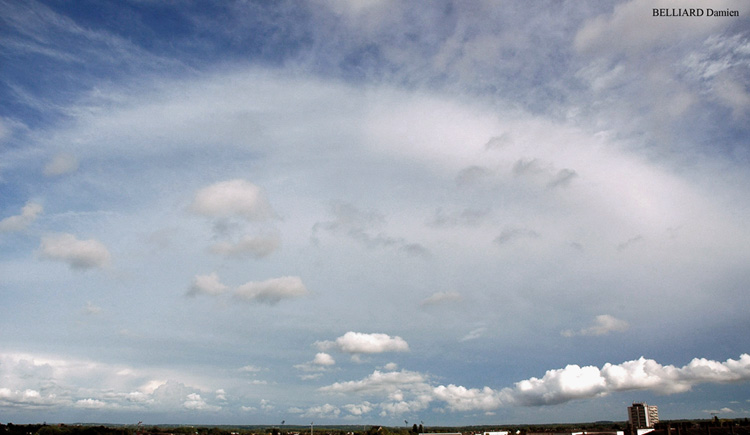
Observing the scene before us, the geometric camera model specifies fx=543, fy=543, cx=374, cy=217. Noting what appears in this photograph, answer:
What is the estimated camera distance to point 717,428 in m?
127

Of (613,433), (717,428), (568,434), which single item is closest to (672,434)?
(717,428)

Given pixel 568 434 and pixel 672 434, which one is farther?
pixel 568 434

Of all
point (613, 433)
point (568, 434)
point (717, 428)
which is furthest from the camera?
point (568, 434)

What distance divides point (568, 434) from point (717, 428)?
4669 centimetres

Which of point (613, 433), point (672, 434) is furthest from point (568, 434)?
point (672, 434)

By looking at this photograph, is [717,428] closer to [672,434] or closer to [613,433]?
[672,434]

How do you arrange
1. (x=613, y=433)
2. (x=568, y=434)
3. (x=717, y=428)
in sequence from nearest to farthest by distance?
(x=717, y=428), (x=613, y=433), (x=568, y=434)

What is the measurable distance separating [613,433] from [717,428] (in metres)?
32.3

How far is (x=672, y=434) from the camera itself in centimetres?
12825

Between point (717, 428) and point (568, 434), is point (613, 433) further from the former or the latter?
point (717, 428)

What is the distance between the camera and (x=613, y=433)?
154125 mm

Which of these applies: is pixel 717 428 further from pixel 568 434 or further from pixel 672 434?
pixel 568 434

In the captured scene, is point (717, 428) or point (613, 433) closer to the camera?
point (717, 428)

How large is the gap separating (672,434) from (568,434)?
41.1 metres
